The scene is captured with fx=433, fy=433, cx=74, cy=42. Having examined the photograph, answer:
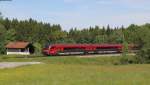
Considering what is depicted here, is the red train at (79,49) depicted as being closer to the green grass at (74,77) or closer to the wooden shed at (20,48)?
the wooden shed at (20,48)

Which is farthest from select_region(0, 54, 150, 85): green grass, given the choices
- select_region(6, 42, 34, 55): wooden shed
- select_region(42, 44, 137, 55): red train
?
select_region(6, 42, 34, 55): wooden shed

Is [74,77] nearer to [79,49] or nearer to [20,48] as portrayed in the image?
[79,49]

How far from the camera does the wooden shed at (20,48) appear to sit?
138500mm

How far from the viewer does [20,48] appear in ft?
456

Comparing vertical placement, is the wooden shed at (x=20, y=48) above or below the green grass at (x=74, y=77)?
above

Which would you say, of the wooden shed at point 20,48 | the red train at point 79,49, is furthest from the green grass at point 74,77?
the wooden shed at point 20,48

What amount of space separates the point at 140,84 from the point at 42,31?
165922 mm

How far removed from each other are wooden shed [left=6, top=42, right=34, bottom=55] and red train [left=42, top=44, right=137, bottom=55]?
37.9 metres

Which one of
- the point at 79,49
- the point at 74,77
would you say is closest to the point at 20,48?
the point at 79,49

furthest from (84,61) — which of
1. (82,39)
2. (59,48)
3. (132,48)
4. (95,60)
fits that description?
(82,39)

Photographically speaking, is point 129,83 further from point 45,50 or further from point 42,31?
point 42,31

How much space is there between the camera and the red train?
98000 millimetres

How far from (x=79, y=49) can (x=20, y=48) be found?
1589 inches

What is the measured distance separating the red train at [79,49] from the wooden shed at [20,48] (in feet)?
124
